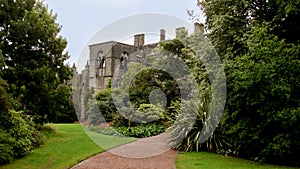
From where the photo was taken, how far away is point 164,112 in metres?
14.7

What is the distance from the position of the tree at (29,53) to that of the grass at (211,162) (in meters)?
6.80

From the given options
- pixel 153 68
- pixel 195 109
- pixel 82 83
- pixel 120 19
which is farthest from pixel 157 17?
pixel 82 83

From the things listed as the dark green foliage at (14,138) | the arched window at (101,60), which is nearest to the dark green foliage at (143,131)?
the dark green foliage at (14,138)

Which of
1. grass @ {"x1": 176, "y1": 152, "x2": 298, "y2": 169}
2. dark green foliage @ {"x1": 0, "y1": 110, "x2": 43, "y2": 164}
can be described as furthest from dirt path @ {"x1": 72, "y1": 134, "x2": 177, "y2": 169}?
dark green foliage @ {"x1": 0, "y1": 110, "x2": 43, "y2": 164}

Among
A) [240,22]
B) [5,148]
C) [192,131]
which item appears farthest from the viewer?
[240,22]

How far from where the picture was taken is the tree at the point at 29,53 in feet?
41.8

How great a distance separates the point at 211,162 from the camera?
8.08 metres

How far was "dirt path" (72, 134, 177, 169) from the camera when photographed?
25.5ft

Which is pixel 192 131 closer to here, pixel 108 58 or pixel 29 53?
pixel 29 53

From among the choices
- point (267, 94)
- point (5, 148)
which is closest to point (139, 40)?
point (5, 148)

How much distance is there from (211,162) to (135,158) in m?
Answer: 2.02

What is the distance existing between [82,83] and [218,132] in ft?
43.2

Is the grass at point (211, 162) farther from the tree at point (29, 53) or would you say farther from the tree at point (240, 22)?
the tree at point (29, 53)

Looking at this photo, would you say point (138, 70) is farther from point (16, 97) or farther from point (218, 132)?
point (218, 132)
